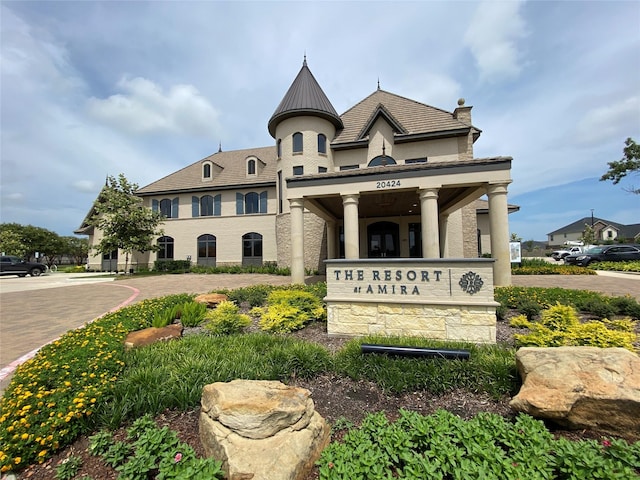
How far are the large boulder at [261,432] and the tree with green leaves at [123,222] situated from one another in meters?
26.2

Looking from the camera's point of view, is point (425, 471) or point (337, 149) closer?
point (425, 471)

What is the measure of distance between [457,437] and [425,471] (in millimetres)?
576

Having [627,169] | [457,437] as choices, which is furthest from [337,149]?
[627,169]

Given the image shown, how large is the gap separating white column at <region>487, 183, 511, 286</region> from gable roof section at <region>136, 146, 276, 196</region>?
64.7 ft

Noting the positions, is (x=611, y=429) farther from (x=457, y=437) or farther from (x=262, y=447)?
(x=262, y=447)

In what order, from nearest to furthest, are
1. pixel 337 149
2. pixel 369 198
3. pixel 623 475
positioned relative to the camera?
pixel 623 475, pixel 369 198, pixel 337 149

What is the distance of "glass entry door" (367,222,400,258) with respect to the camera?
2153cm

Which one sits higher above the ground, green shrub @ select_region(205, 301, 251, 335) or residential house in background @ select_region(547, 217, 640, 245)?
residential house in background @ select_region(547, 217, 640, 245)

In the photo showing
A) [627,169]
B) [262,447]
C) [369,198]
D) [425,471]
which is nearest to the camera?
[425,471]

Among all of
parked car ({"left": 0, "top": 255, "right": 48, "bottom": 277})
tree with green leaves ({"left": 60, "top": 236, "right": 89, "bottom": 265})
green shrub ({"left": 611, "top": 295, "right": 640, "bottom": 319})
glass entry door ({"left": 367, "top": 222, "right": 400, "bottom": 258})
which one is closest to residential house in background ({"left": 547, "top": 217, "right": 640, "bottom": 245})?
glass entry door ({"left": 367, "top": 222, "right": 400, "bottom": 258})

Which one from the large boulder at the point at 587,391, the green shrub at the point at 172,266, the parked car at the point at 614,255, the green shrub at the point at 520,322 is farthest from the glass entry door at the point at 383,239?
the large boulder at the point at 587,391

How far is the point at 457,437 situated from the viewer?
275 cm

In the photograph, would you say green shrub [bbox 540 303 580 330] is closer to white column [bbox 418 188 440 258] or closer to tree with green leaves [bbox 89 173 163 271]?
white column [bbox 418 188 440 258]

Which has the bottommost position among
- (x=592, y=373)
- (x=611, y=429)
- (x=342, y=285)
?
(x=611, y=429)
